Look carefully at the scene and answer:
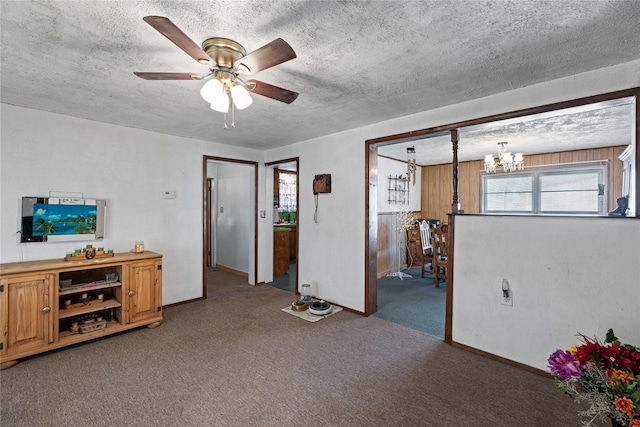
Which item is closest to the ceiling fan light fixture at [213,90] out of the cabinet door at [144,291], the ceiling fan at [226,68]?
the ceiling fan at [226,68]

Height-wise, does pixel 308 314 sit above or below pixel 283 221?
below

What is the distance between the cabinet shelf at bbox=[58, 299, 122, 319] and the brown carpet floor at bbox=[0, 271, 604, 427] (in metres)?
0.32

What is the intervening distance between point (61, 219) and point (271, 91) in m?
2.87

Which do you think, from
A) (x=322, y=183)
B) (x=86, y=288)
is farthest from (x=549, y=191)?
(x=86, y=288)

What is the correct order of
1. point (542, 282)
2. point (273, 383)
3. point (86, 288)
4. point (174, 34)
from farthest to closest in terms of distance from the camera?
point (86, 288)
point (542, 282)
point (273, 383)
point (174, 34)

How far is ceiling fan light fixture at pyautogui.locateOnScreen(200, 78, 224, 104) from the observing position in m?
1.67

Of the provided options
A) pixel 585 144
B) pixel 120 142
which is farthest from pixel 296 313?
pixel 585 144

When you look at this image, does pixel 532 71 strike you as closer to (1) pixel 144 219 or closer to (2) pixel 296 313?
(2) pixel 296 313

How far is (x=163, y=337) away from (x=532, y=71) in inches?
162

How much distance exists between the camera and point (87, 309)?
2.86 meters

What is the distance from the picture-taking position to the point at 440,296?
439cm

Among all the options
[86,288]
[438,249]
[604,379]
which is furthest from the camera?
[438,249]

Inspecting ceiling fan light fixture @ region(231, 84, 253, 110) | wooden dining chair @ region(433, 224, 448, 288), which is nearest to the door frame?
ceiling fan light fixture @ region(231, 84, 253, 110)

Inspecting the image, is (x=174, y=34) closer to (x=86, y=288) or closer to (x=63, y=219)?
(x=86, y=288)
